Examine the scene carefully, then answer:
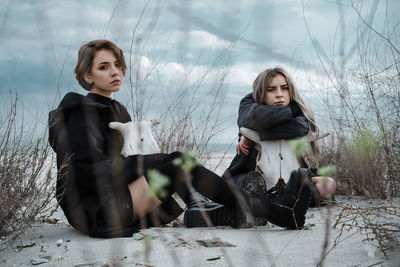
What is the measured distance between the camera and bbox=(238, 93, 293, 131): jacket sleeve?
312 centimetres

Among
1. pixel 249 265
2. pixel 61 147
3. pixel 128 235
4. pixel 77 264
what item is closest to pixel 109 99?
pixel 61 147

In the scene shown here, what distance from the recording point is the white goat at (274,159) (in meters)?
3.20

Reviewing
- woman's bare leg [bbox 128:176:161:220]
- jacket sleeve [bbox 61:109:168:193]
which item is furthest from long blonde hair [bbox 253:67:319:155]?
woman's bare leg [bbox 128:176:161:220]

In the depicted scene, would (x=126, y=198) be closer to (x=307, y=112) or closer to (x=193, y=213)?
(x=193, y=213)

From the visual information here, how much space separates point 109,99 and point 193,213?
3.20 ft

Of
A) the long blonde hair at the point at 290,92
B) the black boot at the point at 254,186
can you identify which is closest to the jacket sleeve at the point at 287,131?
the long blonde hair at the point at 290,92

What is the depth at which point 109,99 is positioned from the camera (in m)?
2.90

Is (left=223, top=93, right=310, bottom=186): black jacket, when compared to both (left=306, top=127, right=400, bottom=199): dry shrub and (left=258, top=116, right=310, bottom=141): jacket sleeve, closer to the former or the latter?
(left=258, top=116, right=310, bottom=141): jacket sleeve

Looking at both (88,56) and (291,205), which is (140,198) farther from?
(88,56)

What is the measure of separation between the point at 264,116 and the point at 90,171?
4.46 ft

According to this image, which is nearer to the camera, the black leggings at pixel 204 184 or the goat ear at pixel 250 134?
the black leggings at pixel 204 184

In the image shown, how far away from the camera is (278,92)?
332cm

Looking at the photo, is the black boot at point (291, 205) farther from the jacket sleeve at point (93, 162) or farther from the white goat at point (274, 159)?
the jacket sleeve at point (93, 162)

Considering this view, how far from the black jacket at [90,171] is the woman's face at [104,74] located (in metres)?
0.16
